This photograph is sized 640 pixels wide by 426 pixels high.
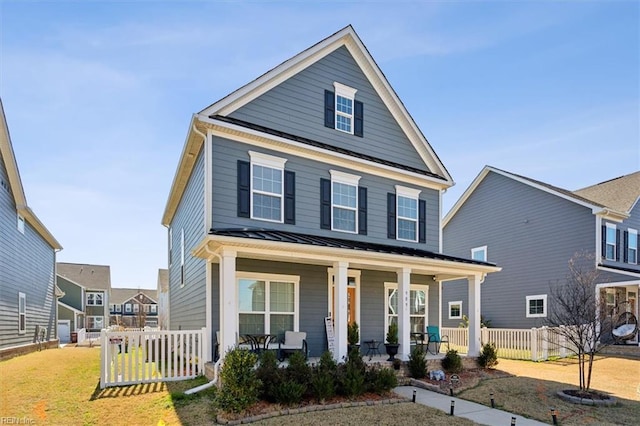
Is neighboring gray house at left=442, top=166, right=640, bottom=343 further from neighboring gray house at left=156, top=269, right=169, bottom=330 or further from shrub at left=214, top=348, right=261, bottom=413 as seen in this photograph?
shrub at left=214, top=348, right=261, bottom=413

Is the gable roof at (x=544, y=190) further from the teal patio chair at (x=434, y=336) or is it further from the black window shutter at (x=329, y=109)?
the black window shutter at (x=329, y=109)

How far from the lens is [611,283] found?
707 inches

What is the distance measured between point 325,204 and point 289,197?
1.23m

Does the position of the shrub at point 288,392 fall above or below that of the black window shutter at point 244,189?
below

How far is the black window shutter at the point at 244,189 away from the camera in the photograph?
1107 centimetres

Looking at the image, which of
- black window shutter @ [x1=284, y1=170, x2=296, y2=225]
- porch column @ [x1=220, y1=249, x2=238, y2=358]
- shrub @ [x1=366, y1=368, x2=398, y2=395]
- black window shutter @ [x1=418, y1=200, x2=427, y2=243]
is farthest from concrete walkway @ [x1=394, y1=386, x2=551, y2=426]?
black window shutter @ [x1=418, y1=200, x2=427, y2=243]

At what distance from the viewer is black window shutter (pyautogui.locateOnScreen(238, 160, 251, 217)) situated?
11070mm

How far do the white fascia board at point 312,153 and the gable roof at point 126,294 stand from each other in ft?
199

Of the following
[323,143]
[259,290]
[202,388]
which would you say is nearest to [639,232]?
[323,143]

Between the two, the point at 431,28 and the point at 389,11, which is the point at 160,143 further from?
the point at 431,28

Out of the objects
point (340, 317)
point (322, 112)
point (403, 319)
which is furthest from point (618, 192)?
point (340, 317)

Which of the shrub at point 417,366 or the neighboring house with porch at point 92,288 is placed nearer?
the shrub at point 417,366

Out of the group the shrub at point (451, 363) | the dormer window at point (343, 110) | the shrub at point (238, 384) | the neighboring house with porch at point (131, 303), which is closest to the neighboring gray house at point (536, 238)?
the shrub at point (451, 363)

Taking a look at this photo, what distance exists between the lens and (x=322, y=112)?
13109 mm
